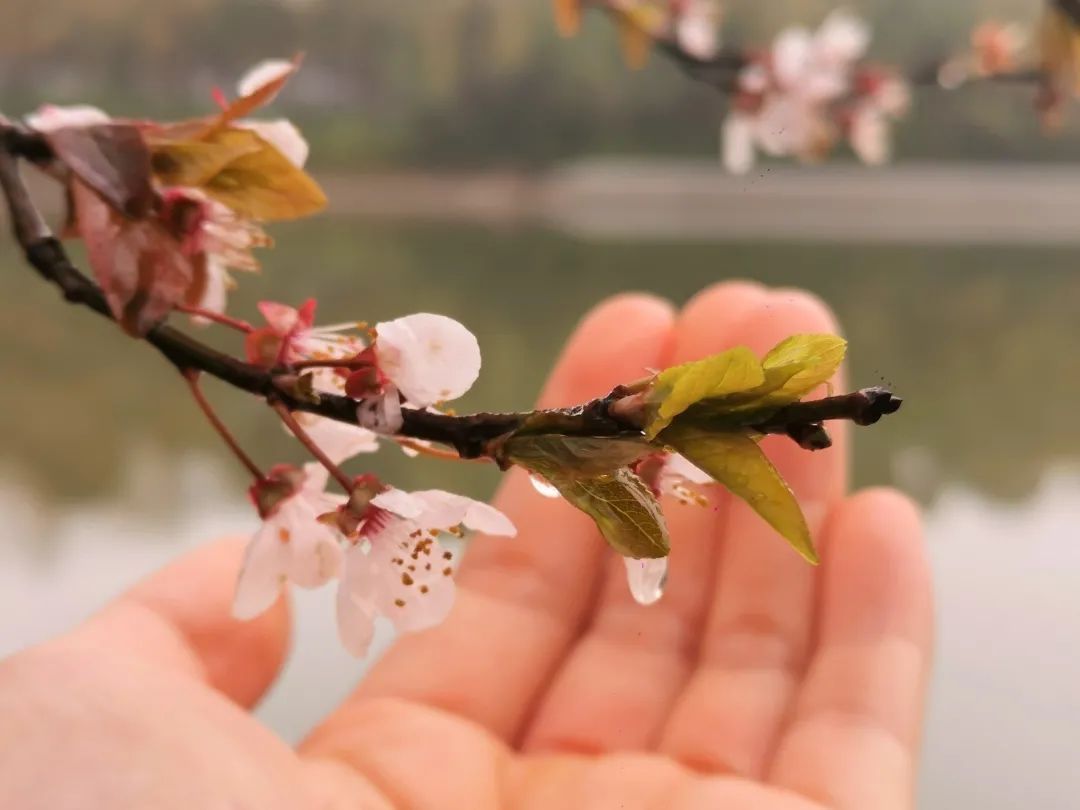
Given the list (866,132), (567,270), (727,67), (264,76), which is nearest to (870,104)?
(866,132)

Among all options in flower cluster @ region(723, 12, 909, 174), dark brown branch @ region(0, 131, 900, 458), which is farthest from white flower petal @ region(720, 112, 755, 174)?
dark brown branch @ region(0, 131, 900, 458)

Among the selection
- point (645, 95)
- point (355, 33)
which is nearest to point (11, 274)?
point (355, 33)

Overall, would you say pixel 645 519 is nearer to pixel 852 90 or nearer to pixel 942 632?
pixel 942 632

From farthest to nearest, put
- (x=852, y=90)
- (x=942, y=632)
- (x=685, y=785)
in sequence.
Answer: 1. (x=852, y=90)
2. (x=942, y=632)
3. (x=685, y=785)

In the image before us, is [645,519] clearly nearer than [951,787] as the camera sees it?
Yes

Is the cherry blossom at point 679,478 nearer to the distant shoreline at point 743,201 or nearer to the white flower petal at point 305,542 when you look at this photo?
the white flower petal at point 305,542

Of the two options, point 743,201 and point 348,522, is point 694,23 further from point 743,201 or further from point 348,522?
point 348,522
